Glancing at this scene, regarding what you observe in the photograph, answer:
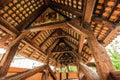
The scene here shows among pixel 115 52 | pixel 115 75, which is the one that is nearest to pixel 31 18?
pixel 115 75

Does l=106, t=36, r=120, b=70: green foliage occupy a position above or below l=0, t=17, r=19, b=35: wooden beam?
above

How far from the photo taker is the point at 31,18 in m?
4.09

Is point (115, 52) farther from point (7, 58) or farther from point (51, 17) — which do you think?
point (7, 58)

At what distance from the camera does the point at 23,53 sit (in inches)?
212

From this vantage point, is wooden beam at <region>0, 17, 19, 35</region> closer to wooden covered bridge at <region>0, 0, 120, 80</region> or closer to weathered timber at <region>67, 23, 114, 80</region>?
wooden covered bridge at <region>0, 0, 120, 80</region>

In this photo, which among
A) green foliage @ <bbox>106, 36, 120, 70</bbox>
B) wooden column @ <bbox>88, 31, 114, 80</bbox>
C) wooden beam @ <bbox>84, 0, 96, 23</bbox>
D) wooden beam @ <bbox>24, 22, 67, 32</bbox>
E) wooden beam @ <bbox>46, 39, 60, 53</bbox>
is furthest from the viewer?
green foliage @ <bbox>106, 36, 120, 70</bbox>

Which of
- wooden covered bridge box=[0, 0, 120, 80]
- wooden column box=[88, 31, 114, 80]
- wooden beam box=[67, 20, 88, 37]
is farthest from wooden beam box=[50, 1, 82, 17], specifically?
wooden column box=[88, 31, 114, 80]

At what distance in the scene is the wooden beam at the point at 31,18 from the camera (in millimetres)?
3904

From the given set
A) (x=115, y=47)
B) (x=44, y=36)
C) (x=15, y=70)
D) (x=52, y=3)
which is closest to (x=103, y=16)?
(x=52, y=3)

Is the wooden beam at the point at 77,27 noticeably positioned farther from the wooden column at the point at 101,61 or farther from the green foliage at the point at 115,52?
the green foliage at the point at 115,52

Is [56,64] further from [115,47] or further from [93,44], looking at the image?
[115,47]

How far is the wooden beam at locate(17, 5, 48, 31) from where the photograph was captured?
390cm

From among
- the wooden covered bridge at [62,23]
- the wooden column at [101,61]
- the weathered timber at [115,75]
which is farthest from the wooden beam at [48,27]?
the weathered timber at [115,75]

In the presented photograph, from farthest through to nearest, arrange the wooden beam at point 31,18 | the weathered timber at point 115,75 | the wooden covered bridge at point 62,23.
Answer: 1. the wooden beam at point 31,18
2. the wooden covered bridge at point 62,23
3. the weathered timber at point 115,75
